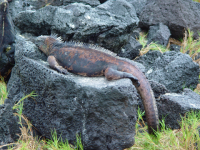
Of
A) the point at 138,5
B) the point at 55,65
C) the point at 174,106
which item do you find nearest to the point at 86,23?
the point at 55,65

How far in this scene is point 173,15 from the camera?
708cm

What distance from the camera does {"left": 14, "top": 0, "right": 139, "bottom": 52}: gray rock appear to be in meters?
4.33

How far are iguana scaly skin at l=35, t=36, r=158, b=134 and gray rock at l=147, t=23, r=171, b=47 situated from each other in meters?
3.71

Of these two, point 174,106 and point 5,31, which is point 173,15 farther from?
point 5,31

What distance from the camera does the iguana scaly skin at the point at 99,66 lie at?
3.13 m

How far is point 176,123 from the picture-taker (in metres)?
3.53

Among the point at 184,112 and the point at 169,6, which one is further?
the point at 169,6

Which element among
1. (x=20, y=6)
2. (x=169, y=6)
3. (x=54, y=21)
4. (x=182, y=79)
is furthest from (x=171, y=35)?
(x=20, y=6)

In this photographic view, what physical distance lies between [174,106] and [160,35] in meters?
3.63

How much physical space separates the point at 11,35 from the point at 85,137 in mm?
3075

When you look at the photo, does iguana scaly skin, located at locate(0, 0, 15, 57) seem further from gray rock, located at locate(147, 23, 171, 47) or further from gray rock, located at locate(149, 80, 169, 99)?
gray rock, located at locate(147, 23, 171, 47)

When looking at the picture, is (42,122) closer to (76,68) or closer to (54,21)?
(76,68)

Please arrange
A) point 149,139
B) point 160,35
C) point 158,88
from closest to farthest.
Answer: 1. point 149,139
2. point 158,88
3. point 160,35

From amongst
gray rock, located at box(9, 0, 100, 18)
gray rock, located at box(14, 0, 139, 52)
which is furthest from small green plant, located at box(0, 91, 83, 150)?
gray rock, located at box(9, 0, 100, 18)
